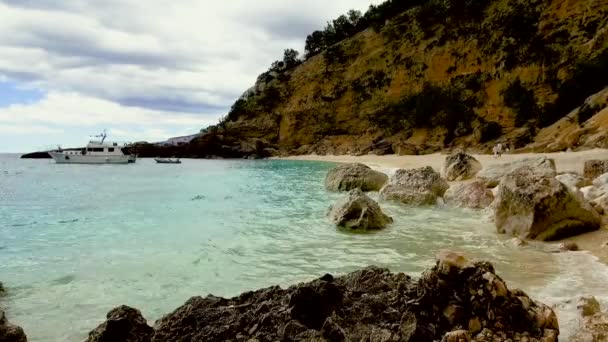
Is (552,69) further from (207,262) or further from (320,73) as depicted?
(207,262)

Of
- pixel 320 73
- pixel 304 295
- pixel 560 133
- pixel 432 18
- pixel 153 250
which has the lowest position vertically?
pixel 153 250

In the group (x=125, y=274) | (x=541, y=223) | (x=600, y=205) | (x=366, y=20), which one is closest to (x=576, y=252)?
(x=541, y=223)

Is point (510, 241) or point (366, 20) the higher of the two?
point (366, 20)

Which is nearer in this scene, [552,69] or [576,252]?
[576,252]

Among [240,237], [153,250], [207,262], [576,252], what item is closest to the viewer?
[576,252]

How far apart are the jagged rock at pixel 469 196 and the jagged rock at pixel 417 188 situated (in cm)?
52

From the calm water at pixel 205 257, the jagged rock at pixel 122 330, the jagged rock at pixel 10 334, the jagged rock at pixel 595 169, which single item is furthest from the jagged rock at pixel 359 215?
the jagged rock at pixel 10 334

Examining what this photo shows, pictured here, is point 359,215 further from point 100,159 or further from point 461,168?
point 100,159

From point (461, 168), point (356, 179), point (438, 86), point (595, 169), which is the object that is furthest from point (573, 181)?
point (438, 86)

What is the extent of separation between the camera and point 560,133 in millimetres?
31781

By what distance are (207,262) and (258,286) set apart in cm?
203

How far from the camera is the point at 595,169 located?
14.1 meters

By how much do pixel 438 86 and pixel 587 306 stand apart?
59.7 m

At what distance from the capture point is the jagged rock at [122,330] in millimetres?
4016
